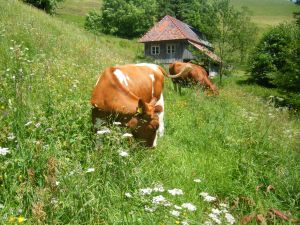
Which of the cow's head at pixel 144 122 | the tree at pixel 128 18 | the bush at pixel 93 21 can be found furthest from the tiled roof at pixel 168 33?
the cow's head at pixel 144 122

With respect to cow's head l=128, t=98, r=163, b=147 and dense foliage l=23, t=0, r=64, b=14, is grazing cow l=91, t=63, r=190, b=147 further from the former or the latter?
dense foliage l=23, t=0, r=64, b=14

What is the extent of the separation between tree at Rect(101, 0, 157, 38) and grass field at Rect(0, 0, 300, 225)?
6463 centimetres

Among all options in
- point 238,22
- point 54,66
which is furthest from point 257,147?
point 238,22

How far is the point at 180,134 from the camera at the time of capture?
729 cm

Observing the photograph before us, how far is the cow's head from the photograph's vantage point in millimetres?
5402

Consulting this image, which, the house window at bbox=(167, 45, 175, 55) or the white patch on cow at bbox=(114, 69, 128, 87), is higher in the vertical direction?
the white patch on cow at bbox=(114, 69, 128, 87)

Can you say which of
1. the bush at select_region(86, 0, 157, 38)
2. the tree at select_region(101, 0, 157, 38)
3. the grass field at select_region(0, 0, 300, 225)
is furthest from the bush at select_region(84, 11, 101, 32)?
the grass field at select_region(0, 0, 300, 225)

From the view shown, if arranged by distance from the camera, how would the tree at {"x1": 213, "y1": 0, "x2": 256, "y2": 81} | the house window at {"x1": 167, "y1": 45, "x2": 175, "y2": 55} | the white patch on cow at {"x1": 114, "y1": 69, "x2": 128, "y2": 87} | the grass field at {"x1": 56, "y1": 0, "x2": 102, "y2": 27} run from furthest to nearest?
the grass field at {"x1": 56, "y1": 0, "x2": 102, "y2": 27}, the house window at {"x1": 167, "y1": 45, "x2": 175, "y2": 55}, the tree at {"x1": 213, "y1": 0, "x2": 256, "y2": 81}, the white patch on cow at {"x1": 114, "y1": 69, "x2": 128, "y2": 87}

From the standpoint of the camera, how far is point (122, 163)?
11.8 feet

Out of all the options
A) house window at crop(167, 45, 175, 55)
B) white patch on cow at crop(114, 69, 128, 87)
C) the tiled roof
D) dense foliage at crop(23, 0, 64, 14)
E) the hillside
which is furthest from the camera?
the hillside

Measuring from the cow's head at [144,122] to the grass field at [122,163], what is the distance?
30cm

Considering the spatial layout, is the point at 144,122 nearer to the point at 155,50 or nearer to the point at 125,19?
the point at 155,50

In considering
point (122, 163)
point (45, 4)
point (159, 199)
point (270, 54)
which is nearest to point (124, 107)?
point (122, 163)

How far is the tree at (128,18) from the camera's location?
72750 mm
